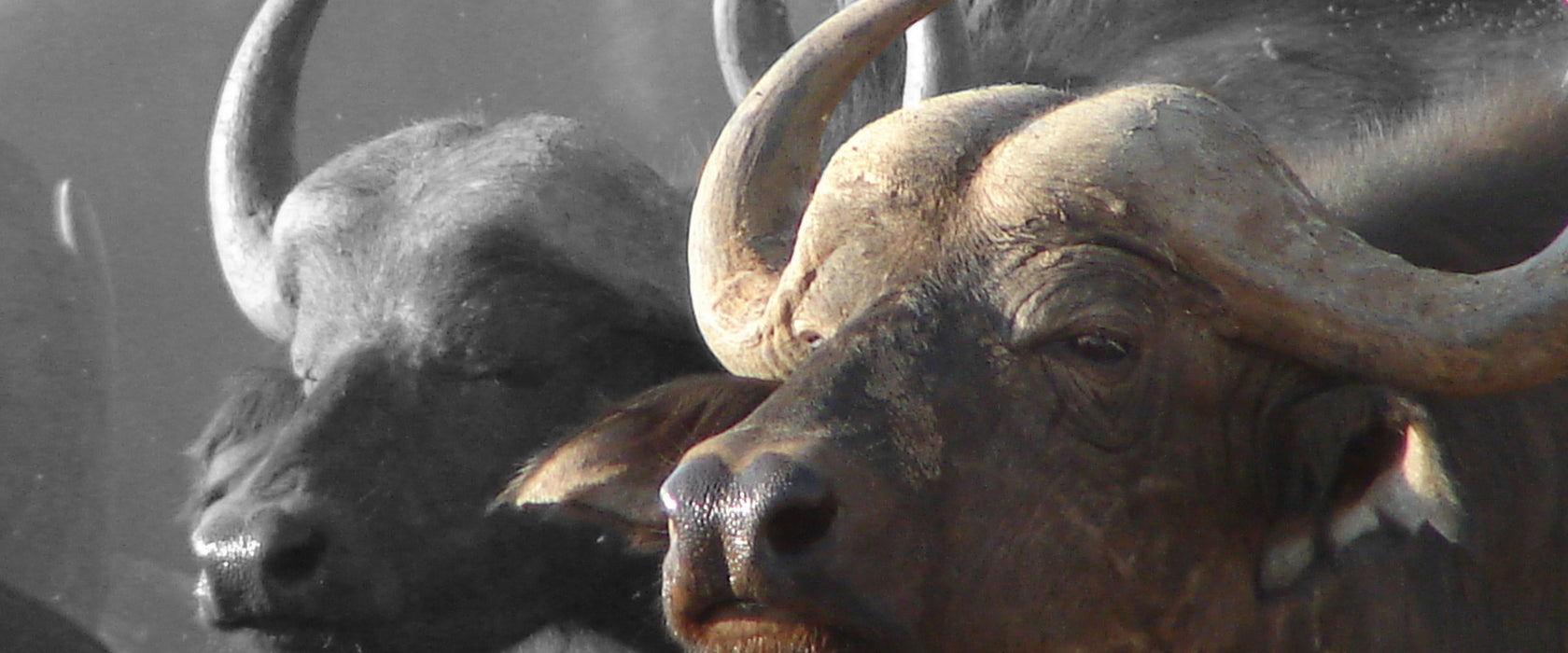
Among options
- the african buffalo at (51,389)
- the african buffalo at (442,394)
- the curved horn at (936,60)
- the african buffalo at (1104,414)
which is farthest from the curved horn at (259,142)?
the african buffalo at (1104,414)

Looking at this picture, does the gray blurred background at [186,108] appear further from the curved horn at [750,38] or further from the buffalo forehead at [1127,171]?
the buffalo forehead at [1127,171]

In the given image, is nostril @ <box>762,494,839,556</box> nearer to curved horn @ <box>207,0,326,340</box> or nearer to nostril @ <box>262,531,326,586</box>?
nostril @ <box>262,531,326,586</box>

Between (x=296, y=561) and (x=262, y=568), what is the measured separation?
0.07 meters

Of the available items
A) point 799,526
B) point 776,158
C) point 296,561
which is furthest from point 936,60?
point 799,526

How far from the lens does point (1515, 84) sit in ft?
10.00

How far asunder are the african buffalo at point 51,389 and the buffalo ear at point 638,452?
316 centimetres

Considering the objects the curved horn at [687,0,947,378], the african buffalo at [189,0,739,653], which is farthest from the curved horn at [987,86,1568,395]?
the african buffalo at [189,0,739,653]

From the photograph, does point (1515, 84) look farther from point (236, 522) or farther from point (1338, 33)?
point (236, 522)

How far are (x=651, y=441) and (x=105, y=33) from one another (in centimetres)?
502

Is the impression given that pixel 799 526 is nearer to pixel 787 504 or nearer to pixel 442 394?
pixel 787 504

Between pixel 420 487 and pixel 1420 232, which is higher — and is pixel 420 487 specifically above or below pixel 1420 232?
below

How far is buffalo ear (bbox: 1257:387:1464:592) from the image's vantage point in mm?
2174

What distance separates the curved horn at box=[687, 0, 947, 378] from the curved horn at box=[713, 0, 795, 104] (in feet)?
4.36

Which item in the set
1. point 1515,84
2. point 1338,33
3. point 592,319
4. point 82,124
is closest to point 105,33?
point 82,124
